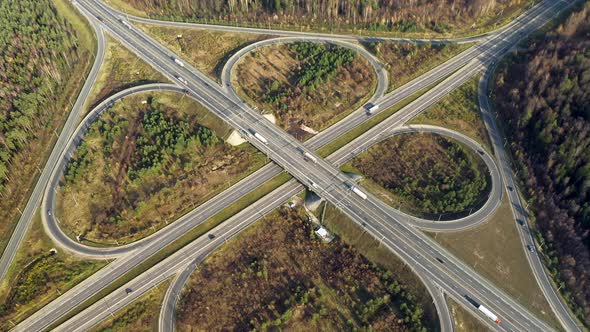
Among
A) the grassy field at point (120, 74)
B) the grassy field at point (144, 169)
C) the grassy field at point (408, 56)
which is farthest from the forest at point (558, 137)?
the grassy field at point (120, 74)

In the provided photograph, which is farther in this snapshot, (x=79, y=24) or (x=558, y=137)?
(x=79, y=24)

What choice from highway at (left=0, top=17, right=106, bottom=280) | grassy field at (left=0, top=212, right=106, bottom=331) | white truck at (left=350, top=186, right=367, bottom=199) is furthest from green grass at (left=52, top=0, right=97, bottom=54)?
white truck at (left=350, top=186, right=367, bottom=199)

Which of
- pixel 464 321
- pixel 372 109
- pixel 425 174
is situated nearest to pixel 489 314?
pixel 464 321

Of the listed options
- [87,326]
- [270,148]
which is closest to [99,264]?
[87,326]

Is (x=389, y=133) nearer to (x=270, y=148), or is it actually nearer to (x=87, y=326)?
(x=270, y=148)

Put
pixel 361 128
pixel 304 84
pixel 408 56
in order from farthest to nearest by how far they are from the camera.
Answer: pixel 408 56 → pixel 304 84 → pixel 361 128

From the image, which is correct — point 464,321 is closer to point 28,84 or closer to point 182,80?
point 182,80
